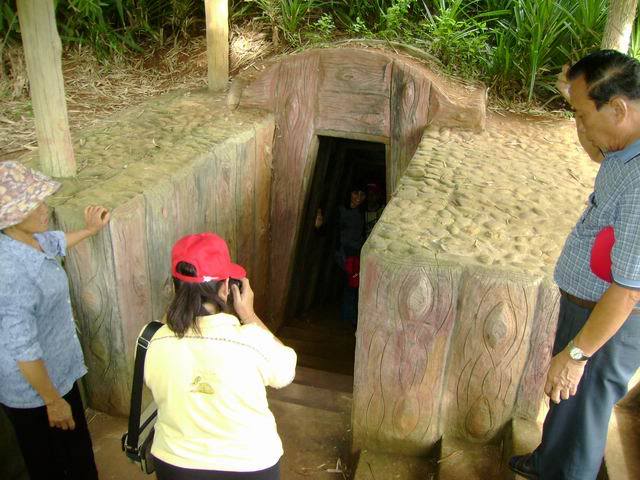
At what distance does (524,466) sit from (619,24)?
10.8 ft

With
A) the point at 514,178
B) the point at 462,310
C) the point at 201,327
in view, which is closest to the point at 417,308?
the point at 462,310

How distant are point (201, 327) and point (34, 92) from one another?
2.00 meters

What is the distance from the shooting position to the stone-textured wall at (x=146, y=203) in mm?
2984

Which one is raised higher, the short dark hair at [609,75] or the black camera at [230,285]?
the short dark hair at [609,75]

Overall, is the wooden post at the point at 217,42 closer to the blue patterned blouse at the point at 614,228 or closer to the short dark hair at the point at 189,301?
the short dark hair at the point at 189,301

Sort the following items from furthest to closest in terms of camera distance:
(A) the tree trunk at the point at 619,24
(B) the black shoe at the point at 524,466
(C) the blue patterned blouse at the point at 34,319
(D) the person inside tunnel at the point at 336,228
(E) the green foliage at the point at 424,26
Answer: (D) the person inside tunnel at the point at 336,228, (E) the green foliage at the point at 424,26, (A) the tree trunk at the point at 619,24, (B) the black shoe at the point at 524,466, (C) the blue patterned blouse at the point at 34,319

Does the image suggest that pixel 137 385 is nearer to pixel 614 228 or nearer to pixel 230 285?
pixel 230 285

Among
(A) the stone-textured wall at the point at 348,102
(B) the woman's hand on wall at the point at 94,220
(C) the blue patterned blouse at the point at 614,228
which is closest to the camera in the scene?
(C) the blue patterned blouse at the point at 614,228

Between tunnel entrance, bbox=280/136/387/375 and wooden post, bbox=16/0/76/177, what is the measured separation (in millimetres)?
2341

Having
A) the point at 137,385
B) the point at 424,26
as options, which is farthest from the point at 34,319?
the point at 424,26

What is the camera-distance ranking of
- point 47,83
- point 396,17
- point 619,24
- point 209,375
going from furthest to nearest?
point 396,17 < point 619,24 < point 47,83 < point 209,375

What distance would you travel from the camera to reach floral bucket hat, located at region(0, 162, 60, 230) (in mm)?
2080

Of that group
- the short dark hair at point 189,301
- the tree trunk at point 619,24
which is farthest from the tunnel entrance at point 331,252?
the short dark hair at point 189,301

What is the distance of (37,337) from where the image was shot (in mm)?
2209
